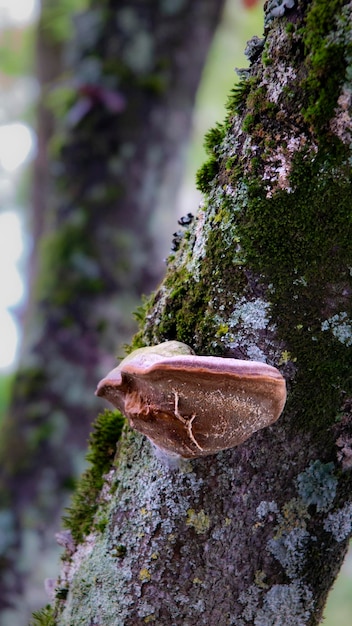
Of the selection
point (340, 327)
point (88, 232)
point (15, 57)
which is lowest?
point (340, 327)

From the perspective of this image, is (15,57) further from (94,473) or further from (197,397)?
(197,397)

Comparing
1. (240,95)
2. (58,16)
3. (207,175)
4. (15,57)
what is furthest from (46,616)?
(15,57)

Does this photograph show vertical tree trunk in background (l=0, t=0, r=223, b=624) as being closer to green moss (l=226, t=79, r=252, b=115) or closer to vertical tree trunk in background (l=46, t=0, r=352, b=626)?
vertical tree trunk in background (l=46, t=0, r=352, b=626)

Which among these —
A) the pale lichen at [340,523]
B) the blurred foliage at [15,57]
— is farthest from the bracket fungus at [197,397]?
the blurred foliage at [15,57]

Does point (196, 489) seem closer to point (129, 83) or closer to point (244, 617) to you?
point (244, 617)

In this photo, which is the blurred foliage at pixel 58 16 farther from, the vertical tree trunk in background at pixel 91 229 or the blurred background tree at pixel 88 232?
the vertical tree trunk in background at pixel 91 229

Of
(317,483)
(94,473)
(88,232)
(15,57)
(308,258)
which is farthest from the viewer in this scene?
(15,57)

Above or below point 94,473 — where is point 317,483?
below

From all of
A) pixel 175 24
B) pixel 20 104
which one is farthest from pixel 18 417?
pixel 20 104
